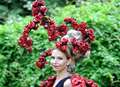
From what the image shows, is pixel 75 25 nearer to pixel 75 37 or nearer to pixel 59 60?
pixel 75 37

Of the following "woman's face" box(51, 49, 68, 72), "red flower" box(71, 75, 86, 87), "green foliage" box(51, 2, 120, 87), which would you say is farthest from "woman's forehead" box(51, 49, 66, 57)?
"green foliage" box(51, 2, 120, 87)

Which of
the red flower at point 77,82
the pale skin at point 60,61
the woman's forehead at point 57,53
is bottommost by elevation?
the red flower at point 77,82

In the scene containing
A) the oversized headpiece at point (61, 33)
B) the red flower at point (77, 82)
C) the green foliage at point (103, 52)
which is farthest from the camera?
the green foliage at point (103, 52)

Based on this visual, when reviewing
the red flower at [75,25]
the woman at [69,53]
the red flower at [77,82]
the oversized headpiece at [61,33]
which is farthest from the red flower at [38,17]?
the red flower at [77,82]

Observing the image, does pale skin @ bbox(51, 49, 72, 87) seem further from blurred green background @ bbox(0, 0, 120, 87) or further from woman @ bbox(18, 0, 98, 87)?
blurred green background @ bbox(0, 0, 120, 87)

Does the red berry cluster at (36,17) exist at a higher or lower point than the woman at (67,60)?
higher

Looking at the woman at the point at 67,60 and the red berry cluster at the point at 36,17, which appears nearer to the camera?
the woman at the point at 67,60

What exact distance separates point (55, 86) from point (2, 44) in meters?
1.98

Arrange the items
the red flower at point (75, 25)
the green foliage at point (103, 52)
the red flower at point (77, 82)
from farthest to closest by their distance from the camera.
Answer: the green foliage at point (103, 52)
the red flower at point (75, 25)
the red flower at point (77, 82)

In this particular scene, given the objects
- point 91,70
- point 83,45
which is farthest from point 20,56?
point 83,45

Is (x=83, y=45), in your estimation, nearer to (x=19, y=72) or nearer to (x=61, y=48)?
(x=61, y=48)

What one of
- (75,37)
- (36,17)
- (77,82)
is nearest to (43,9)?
(36,17)

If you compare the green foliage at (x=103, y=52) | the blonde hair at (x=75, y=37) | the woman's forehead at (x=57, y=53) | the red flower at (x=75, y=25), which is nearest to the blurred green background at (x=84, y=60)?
the green foliage at (x=103, y=52)

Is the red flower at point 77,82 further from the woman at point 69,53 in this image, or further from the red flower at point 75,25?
the red flower at point 75,25
